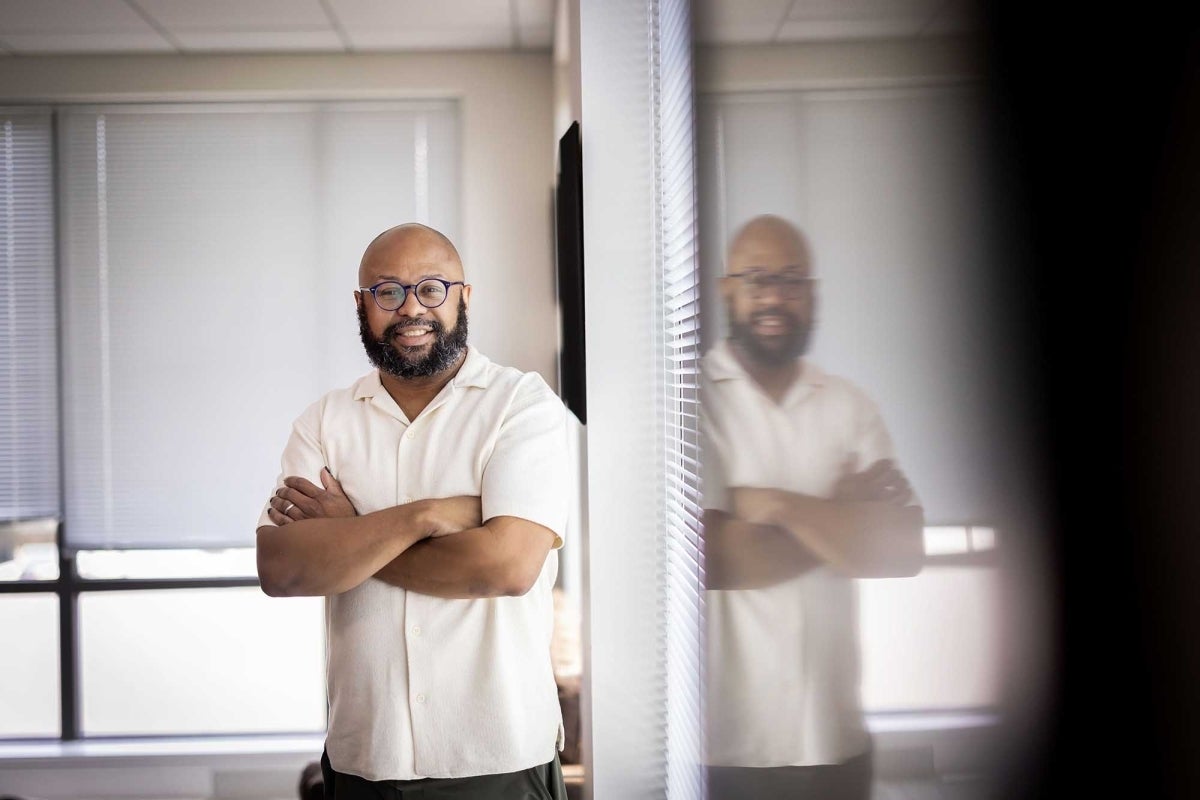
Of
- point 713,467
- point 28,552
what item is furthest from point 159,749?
point 713,467

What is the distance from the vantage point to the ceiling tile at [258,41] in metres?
3.03

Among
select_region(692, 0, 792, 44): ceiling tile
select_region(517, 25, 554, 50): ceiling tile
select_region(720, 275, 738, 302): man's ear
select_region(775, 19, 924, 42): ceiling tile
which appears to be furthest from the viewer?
select_region(517, 25, 554, 50): ceiling tile

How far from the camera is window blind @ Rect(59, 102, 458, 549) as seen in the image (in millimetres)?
3223

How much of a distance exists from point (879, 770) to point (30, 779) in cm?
390

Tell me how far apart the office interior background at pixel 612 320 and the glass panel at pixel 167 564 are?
0.05ft

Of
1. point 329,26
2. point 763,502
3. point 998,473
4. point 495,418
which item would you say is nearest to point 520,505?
point 495,418

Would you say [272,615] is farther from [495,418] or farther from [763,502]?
[763,502]

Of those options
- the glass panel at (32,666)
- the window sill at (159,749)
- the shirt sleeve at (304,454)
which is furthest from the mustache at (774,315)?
the glass panel at (32,666)

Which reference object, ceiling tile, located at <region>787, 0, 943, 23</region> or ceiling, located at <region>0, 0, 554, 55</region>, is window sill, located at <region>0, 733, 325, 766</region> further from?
ceiling tile, located at <region>787, 0, 943, 23</region>

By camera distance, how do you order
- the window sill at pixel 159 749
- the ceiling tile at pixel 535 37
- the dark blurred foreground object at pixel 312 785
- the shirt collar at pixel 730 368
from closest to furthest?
the shirt collar at pixel 730 368, the dark blurred foreground object at pixel 312 785, the ceiling tile at pixel 535 37, the window sill at pixel 159 749

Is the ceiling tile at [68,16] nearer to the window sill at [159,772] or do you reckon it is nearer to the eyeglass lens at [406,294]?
the eyeglass lens at [406,294]

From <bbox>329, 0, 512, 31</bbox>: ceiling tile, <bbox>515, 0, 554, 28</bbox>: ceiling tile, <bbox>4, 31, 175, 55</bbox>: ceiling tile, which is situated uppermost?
<bbox>4, 31, 175, 55</bbox>: ceiling tile

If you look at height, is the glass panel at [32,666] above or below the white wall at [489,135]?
below

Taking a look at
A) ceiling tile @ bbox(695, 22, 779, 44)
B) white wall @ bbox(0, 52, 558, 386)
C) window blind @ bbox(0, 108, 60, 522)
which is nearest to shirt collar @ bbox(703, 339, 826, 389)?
ceiling tile @ bbox(695, 22, 779, 44)
